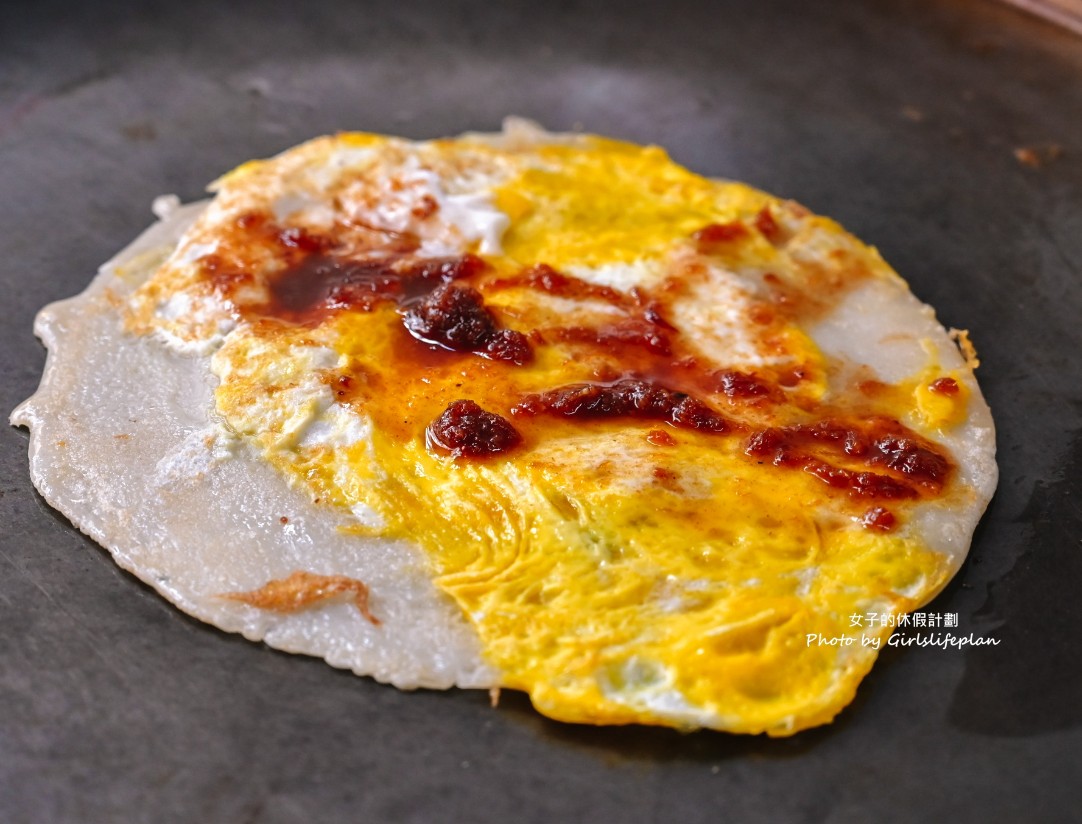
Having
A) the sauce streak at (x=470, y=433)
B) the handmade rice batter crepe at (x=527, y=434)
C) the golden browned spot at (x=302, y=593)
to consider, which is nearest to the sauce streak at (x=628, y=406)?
the handmade rice batter crepe at (x=527, y=434)

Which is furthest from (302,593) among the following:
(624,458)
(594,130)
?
(594,130)

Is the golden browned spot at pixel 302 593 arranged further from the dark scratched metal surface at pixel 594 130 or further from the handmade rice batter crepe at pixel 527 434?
the dark scratched metal surface at pixel 594 130

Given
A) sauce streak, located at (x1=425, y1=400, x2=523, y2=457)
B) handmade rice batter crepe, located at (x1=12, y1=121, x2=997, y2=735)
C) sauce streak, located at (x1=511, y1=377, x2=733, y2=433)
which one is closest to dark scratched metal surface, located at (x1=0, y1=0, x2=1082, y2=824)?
handmade rice batter crepe, located at (x1=12, y1=121, x2=997, y2=735)

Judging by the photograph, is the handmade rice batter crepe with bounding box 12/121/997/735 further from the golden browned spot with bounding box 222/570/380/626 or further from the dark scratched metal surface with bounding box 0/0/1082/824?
the dark scratched metal surface with bounding box 0/0/1082/824

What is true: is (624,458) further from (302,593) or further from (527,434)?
(302,593)

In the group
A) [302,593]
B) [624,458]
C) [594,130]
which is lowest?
[302,593]

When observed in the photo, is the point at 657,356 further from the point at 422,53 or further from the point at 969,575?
the point at 422,53

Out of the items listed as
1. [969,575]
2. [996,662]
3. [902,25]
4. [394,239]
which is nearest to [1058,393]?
[969,575]
